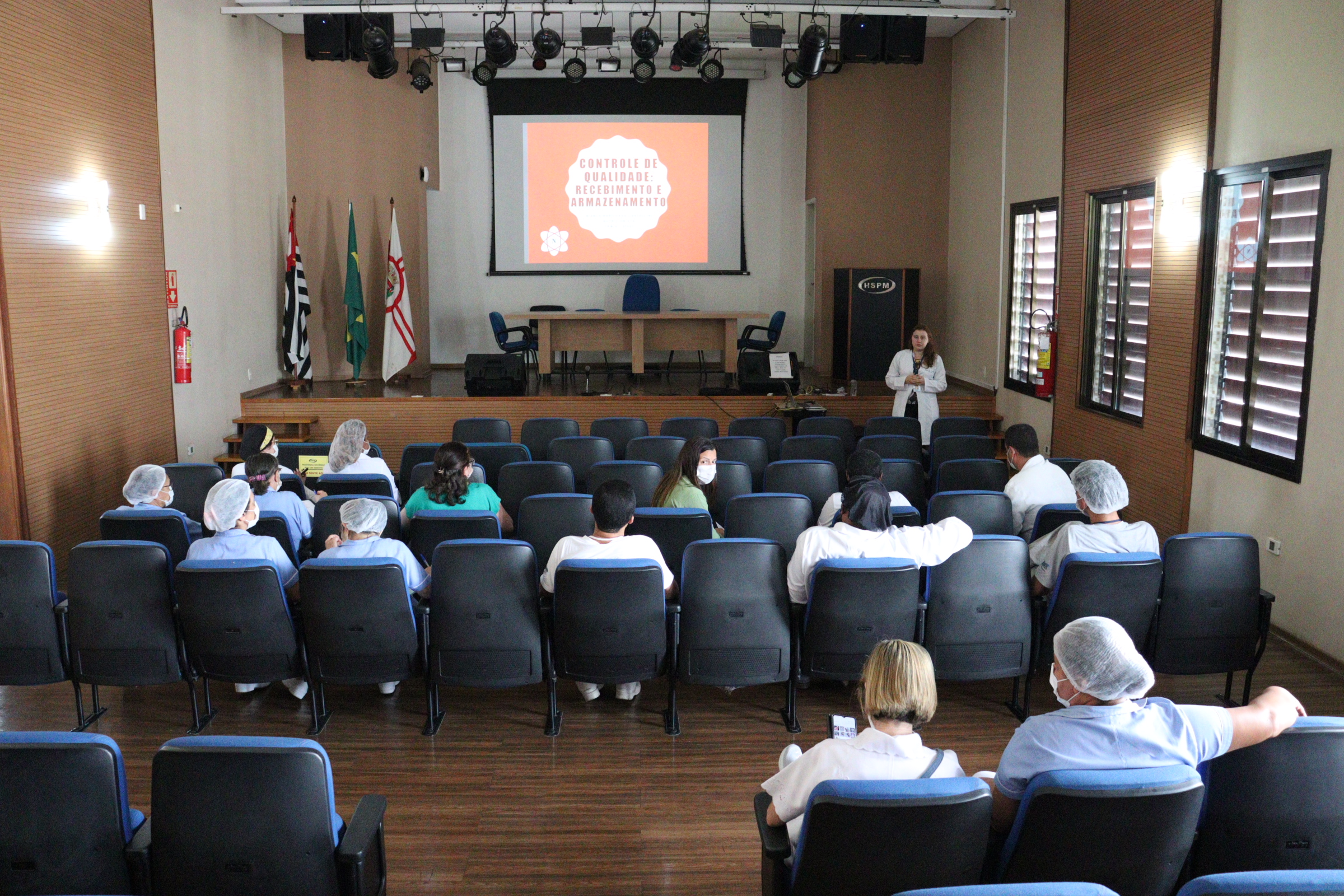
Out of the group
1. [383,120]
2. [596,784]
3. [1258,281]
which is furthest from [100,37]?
[1258,281]

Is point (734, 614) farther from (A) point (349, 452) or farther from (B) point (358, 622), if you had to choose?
(A) point (349, 452)

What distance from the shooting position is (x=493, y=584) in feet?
13.2

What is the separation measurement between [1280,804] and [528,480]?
167 inches

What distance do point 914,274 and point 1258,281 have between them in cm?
593

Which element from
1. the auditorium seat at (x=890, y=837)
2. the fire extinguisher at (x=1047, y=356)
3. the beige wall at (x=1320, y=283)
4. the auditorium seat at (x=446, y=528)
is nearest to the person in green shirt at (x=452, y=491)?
the auditorium seat at (x=446, y=528)

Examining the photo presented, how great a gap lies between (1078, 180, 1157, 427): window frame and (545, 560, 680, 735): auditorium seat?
4.92 m

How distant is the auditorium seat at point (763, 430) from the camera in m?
7.84

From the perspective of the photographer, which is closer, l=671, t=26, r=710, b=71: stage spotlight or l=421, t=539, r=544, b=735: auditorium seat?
l=421, t=539, r=544, b=735: auditorium seat

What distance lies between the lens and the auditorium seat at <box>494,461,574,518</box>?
598cm

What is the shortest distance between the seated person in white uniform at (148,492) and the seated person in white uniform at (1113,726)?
13.1 feet

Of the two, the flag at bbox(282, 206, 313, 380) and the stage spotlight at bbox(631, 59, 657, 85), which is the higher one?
the stage spotlight at bbox(631, 59, 657, 85)

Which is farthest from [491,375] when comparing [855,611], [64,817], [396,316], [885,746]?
[885,746]

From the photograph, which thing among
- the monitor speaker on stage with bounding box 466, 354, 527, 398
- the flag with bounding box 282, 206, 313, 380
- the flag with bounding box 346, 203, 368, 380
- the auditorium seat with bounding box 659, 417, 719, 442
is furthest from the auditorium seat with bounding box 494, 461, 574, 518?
the flag with bounding box 346, 203, 368, 380

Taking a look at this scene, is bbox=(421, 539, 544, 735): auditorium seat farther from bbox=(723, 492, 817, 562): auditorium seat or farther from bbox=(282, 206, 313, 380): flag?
bbox=(282, 206, 313, 380): flag
